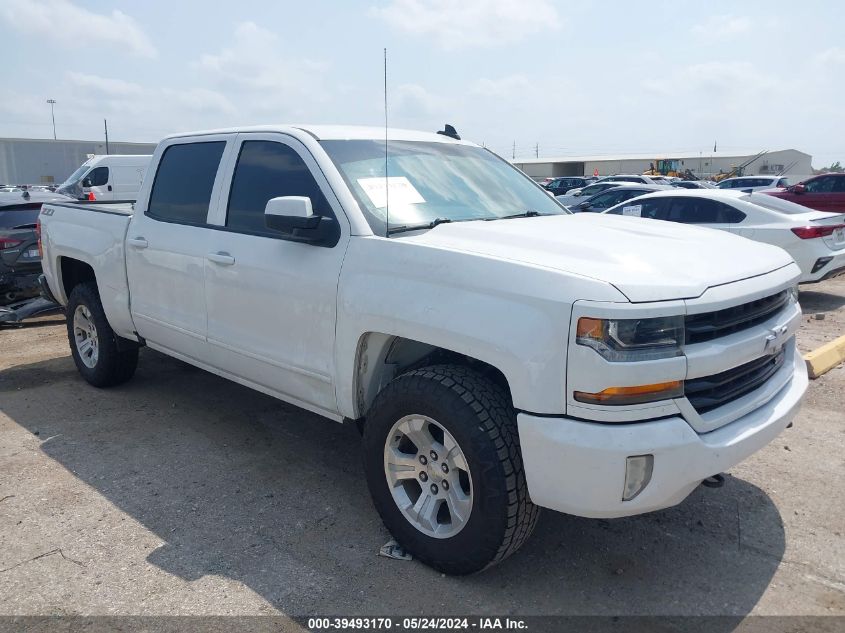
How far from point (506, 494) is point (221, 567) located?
1.43 metres

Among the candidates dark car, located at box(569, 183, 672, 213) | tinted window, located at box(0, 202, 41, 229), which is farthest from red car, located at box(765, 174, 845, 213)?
tinted window, located at box(0, 202, 41, 229)

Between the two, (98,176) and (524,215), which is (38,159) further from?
(524,215)

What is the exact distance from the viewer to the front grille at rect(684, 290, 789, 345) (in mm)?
2715

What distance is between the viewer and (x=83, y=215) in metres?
5.59

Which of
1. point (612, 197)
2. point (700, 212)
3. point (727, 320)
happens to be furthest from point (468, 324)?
point (612, 197)

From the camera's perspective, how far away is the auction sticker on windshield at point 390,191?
11.8 ft

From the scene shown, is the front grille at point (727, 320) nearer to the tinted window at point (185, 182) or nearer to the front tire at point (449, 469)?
the front tire at point (449, 469)

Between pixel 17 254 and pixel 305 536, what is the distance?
7427mm

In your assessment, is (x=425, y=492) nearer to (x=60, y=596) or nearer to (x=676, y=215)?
(x=60, y=596)

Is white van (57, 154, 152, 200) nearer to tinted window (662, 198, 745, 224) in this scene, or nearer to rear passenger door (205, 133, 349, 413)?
tinted window (662, 198, 745, 224)

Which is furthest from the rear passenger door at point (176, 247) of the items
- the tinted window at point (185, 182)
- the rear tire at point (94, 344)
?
the rear tire at point (94, 344)

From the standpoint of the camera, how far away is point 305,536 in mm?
3521

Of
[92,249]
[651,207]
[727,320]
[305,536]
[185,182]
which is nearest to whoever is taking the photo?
[727,320]

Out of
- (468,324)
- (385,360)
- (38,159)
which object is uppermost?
(38,159)
